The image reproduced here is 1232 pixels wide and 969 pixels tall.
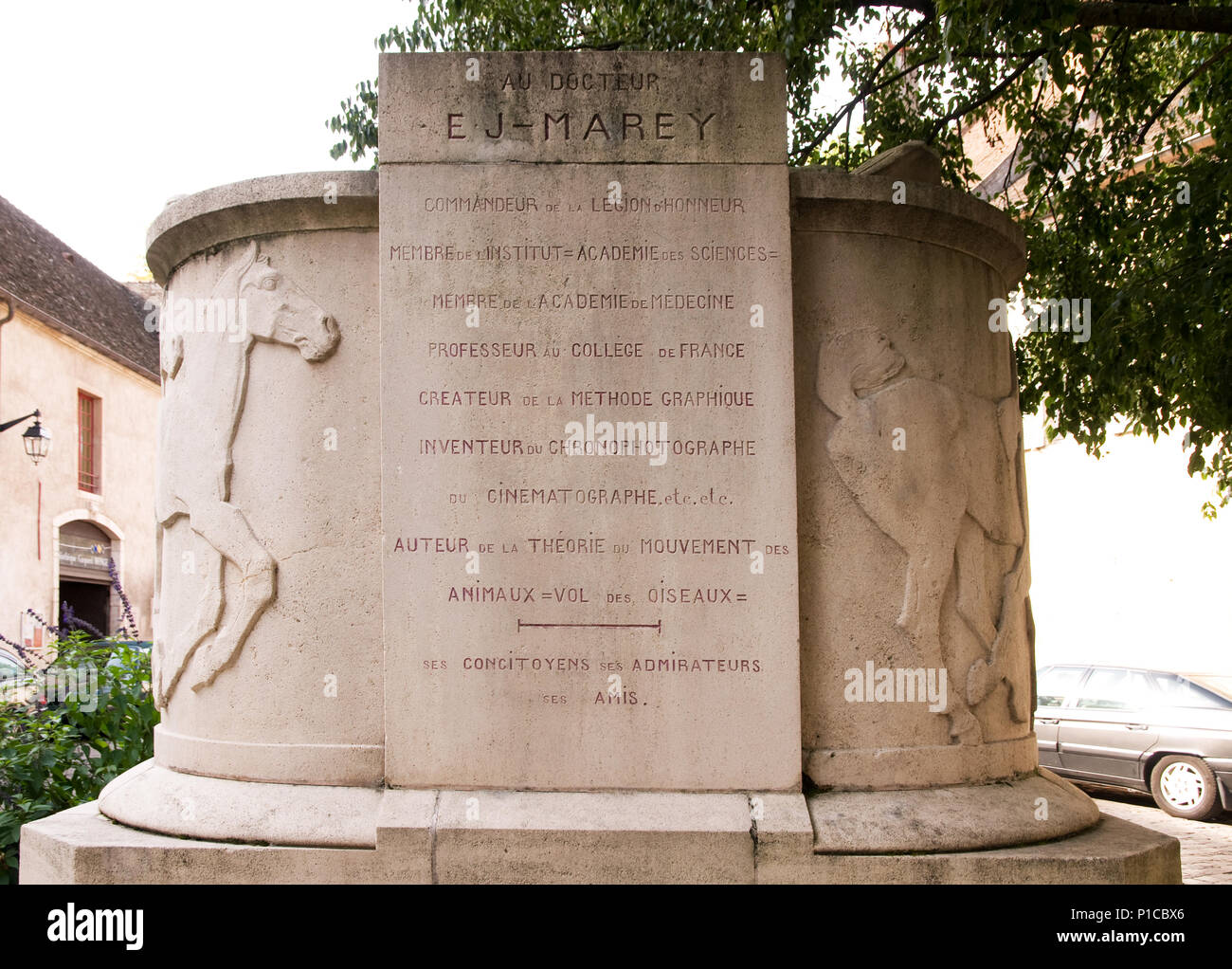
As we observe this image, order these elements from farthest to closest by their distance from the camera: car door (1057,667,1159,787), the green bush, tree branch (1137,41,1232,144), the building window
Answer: the building window
car door (1057,667,1159,787)
tree branch (1137,41,1232,144)
the green bush

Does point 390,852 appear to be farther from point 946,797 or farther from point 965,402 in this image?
point 965,402

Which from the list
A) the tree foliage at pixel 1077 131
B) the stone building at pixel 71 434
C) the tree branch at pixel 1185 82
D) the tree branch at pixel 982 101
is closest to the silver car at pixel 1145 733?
the tree foliage at pixel 1077 131

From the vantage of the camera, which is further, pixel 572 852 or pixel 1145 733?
pixel 1145 733

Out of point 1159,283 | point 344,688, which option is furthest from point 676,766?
point 1159,283

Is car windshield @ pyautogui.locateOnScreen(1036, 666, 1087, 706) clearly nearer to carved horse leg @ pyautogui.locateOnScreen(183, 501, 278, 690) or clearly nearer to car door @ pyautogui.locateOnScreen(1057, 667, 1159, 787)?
car door @ pyautogui.locateOnScreen(1057, 667, 1159, 787)

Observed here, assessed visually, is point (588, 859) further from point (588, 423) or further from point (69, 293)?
point (69, 293)

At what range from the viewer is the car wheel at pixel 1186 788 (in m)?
10.6

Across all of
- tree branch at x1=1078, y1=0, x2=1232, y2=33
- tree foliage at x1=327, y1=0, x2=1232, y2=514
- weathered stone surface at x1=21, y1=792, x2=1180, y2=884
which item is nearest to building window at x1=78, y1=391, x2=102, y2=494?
tree foliage at x1=327, y1=0, x2=1232, y2=514

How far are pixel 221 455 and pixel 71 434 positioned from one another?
23.2m

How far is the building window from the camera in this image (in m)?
26.4

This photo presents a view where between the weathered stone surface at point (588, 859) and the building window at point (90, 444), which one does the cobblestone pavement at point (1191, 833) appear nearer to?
the weathered stone surface at point (588, 859)

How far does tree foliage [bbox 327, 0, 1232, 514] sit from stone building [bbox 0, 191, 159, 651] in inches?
648

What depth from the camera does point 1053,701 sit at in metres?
12.3

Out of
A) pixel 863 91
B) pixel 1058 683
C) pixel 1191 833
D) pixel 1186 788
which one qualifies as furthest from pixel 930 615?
pixel 1058 683
